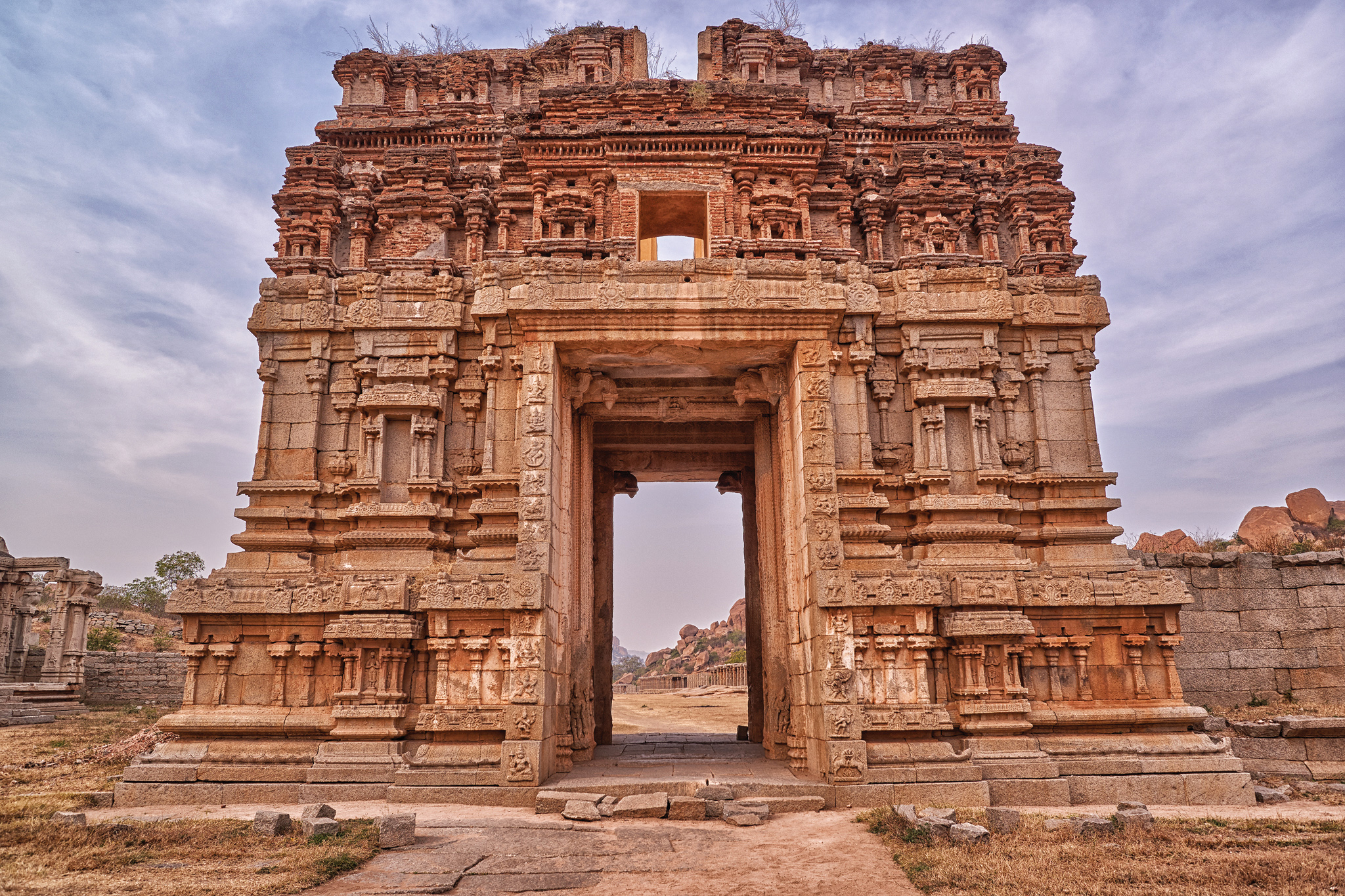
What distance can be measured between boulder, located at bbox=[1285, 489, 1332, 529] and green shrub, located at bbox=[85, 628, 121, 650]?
49.1 metres

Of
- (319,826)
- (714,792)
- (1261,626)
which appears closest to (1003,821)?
(714,792)

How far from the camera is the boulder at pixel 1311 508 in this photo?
35.3m

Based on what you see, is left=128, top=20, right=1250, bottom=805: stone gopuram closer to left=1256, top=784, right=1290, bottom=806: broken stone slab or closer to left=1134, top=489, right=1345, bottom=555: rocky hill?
left=1256, top=784, right=1290, bottom=806: broken stone slab

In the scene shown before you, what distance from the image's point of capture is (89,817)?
8.85 m

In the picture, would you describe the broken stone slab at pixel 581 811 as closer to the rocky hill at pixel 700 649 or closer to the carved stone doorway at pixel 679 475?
the carved stone doorway at pixel 679 475

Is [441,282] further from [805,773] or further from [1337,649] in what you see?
[1337,649]

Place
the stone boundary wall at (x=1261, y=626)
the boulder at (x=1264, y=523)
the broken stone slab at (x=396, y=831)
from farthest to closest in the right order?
the boulder at (x=1264, y=523), the stone boundary wall at (x=1261, y=626), the broken stone slab at (x=396, y=831)

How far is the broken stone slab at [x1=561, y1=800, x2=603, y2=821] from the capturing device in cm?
872

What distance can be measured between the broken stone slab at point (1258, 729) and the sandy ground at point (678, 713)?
10627 millimetres

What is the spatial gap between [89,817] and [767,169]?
1246 cm

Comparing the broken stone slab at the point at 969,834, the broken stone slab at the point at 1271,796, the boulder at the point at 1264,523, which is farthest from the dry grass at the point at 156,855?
the boulder at the point at 1264,523

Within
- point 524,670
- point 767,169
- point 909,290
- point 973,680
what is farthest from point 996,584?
point 767,169

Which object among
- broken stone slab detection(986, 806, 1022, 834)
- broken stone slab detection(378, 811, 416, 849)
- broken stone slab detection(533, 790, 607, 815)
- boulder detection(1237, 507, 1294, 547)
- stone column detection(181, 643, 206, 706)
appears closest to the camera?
broken stone slab detection(378, 811, 416, 849)

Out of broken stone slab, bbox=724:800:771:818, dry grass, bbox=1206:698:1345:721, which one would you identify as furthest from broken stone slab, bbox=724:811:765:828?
dry grass, bbox=1206:698:1345:721
